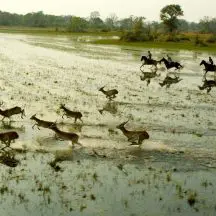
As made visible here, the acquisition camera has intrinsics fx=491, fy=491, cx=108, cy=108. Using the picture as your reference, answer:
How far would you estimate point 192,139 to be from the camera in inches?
750

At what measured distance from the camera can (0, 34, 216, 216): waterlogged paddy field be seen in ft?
41.8

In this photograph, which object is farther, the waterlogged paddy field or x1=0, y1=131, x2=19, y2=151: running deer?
x1=0, y1=131, x2=19, y2=151: running deer

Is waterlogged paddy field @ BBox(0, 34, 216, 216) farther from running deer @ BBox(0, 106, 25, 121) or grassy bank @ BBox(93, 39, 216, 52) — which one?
grassy bank @ BBox(93, 39, 216, 52)

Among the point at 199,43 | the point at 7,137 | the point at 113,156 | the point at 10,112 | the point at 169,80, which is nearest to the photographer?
the point at 7,137

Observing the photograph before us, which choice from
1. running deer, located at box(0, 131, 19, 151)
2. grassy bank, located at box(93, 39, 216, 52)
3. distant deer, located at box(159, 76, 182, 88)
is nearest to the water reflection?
running deer, located at box(0, 131, 19, 151)

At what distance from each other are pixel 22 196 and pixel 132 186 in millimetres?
3099

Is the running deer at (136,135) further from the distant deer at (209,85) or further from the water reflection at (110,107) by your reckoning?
the distant deer at (209,85)

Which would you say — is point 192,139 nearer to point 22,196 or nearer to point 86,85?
point 22,196

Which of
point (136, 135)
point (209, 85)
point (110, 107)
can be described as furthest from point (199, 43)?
point (136, 135)

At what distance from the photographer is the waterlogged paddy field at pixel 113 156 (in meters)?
12.7

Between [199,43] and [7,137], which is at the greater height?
[199,43]

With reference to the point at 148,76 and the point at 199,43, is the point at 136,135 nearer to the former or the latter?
the point at 148,76

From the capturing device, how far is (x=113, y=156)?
53.8ft

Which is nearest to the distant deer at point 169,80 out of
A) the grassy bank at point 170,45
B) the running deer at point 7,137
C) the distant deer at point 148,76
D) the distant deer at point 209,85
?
the distant deer at point 148,76
